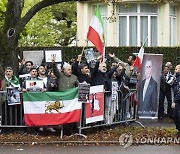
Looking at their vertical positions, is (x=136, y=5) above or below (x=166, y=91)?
above

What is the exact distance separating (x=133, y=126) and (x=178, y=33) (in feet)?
50.4

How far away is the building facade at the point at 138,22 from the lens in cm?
3005

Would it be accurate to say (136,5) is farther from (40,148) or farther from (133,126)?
(40,148)

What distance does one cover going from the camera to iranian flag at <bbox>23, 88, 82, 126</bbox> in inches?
592

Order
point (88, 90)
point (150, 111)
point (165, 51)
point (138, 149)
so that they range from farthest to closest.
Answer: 1. point (165, 51)
2. point (150, 111)
3. point (88, 90)
4. point (138, 149)

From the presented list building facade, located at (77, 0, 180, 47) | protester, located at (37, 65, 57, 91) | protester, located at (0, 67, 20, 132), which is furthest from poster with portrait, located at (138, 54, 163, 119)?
building facade, located at (77, 0, 180, 47)

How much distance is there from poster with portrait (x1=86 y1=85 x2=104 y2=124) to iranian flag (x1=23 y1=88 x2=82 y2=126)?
1.12 ft

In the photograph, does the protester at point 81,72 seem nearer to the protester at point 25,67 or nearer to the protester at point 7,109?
the protester at point 7,109

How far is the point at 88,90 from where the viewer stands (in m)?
15.1

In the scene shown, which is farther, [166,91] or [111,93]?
[166,91]

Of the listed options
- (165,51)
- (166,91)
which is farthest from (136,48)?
(166,91)

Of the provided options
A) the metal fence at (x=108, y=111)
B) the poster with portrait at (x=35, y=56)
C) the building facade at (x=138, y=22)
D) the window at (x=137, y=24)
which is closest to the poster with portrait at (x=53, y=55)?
the poster with portrait at (x=35, y=56)

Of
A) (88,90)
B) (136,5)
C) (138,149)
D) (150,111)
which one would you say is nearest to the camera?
(138,149)

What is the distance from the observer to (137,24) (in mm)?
30375
